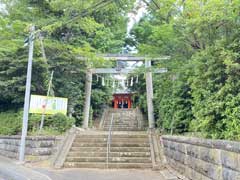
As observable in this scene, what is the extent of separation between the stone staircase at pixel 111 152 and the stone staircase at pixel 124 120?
22.5ft

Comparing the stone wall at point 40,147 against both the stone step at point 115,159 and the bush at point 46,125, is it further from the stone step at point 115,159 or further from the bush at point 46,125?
the stone step at point 115,159

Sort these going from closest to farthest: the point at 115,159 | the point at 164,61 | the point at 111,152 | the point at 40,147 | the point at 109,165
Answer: the point at 109,165
the point at 115,159
the point at 111,152
the point at 164,61
the point at 40,147

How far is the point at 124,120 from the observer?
19500 millimetres

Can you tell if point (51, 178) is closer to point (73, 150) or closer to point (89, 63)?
point (73, 150)

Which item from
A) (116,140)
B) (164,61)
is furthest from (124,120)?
(164,61)

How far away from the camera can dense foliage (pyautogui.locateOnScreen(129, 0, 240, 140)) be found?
4891 millimetres

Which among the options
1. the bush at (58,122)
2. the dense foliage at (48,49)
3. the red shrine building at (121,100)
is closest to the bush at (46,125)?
the bush at (58,122)

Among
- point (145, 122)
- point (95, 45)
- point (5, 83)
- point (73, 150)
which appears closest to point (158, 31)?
point (73, 150)

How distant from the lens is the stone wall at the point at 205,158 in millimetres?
3990

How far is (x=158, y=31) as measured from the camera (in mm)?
8492

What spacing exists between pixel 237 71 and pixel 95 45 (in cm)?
1360

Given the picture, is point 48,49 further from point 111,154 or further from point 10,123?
point 111,154

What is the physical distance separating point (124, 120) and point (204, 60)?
45.6ft

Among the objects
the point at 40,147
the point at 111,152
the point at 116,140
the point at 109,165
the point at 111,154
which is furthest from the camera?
the point at 116,140
